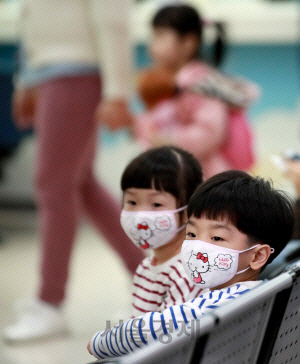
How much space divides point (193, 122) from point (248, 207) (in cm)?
108

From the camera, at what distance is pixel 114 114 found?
6.79 ft

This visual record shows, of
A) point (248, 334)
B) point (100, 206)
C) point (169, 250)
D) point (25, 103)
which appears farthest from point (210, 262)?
point (25, 103)

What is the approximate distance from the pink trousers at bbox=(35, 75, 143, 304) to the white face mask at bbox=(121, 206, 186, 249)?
81 cm

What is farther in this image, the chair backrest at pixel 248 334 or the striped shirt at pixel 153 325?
the striped shirt at pixel 153 325

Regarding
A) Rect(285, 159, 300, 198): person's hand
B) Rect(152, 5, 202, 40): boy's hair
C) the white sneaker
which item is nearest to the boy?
Rect(285, 159, 300, 198): person's hand

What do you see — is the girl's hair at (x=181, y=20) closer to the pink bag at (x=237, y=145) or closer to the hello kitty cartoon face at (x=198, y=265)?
the pink bag at (x=237, y=145)

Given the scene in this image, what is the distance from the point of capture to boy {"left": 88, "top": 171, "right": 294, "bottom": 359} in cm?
111

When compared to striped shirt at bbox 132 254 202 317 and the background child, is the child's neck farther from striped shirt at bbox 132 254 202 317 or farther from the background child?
the background child

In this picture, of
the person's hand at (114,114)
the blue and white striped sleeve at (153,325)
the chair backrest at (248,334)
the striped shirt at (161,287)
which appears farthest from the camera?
the person's hand at (114,114)

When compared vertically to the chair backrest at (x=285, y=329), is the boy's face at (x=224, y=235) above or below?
above

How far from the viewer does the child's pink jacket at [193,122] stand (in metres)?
2.11

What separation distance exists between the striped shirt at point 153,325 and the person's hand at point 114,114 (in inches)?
41.8

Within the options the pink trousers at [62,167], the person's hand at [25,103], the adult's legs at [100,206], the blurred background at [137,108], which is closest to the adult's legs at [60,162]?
the pink trousers at [62,167]

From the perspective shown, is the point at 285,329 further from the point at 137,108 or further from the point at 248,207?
the point at 137,108
